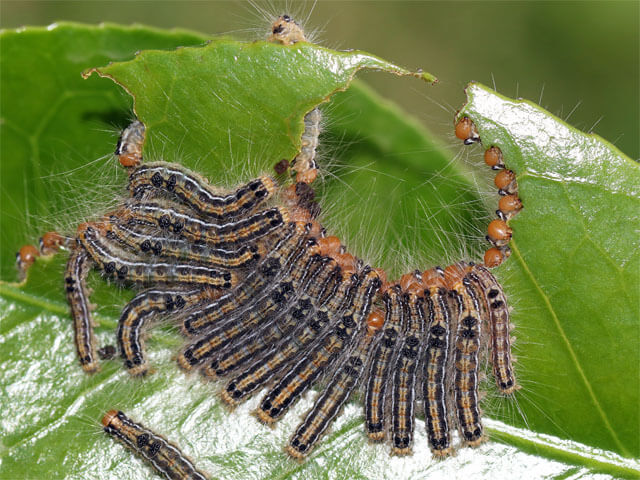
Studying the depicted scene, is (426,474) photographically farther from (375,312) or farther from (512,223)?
(512,223)

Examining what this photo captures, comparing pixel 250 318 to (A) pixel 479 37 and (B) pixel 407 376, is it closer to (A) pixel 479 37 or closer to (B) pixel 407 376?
(B) pixel 407 376

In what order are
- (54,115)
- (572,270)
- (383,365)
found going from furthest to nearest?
(54,115), (383,365), (572,270)

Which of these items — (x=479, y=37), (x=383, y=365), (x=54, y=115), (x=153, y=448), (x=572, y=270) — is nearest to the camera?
(x=572, y=270)

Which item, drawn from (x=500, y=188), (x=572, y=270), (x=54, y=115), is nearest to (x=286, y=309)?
(x=500, y=188)

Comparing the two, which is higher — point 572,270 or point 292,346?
point 292,346

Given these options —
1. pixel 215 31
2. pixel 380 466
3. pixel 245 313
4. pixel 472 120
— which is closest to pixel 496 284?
pixel 472 120

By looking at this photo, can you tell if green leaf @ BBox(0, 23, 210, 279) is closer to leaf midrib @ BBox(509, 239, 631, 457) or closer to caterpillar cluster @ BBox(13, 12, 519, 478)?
caterpillar cluster @ BBox(13, 12, 519, 478)
